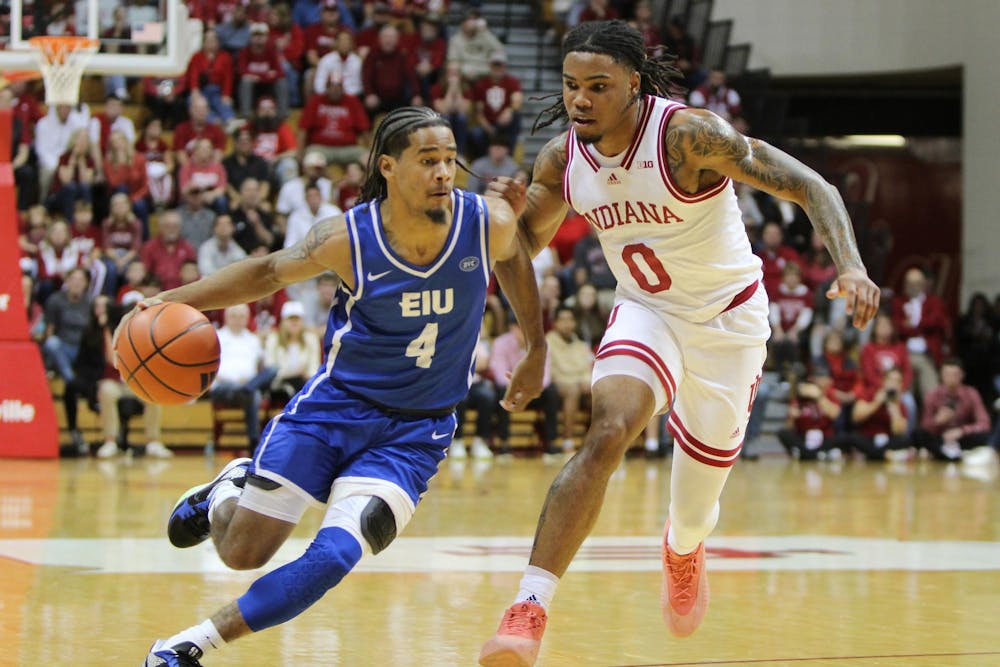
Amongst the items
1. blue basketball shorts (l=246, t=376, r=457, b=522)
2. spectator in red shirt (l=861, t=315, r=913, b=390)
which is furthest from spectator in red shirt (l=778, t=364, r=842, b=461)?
blue basketball shorts (l=246, t=376, r=457, b=522)

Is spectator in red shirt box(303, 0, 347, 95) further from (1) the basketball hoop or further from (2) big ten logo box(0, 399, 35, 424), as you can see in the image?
(2) big ten logo box(0, 399, 35, 424)

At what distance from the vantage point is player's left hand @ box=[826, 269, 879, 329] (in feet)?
13.9

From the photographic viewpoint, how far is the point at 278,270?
15.1ft

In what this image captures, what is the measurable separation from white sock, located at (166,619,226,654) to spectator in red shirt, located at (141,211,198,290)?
421 inches

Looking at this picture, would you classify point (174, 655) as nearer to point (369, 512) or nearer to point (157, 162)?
point (369, 512)

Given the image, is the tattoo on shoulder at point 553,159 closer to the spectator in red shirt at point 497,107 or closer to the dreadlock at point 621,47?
the dreadlock at point 621,47

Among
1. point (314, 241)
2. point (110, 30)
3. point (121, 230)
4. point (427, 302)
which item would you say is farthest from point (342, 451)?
point (121, 230)

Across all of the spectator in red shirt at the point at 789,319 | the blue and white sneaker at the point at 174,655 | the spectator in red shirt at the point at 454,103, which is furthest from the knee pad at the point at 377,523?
the spectator in red shirt at the point at 454,103

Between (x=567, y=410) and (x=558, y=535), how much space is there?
10.8 m

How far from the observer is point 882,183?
87.6ft

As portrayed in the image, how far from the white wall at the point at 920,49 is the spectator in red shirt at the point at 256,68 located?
7.98 m

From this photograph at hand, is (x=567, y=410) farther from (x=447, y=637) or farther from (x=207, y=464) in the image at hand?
(x=447, y=637)

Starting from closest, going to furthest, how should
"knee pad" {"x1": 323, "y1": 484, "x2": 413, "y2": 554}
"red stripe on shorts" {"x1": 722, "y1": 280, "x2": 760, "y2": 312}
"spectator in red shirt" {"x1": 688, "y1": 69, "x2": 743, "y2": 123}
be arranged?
1. "knee pad" {"x1": 323, "y1": 484, "x2": 413, "y2": 554}
2. "red stripe on shorts" {"x1": 722, "y1": 280, "x2": 760, "y2": 312}
3. "spectator in red shirt" {"x1": 688, "y1": 69, "x2": 743, "y2": 123}

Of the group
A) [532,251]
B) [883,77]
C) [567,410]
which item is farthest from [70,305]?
[883,77]
